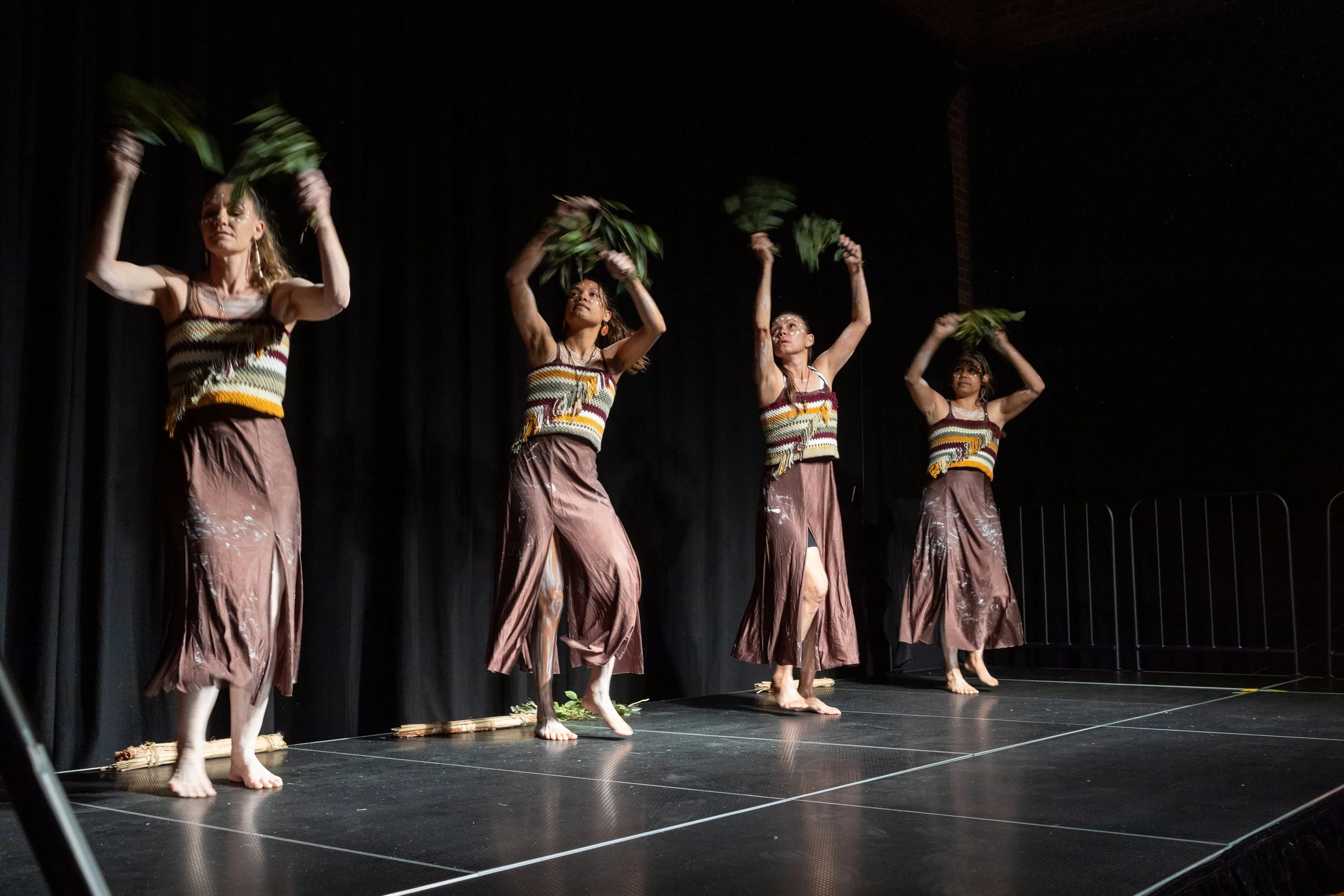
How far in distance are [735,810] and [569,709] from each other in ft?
7.34

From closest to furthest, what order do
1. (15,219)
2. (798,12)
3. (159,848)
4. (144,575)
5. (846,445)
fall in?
1. (159,848)
2. (15,219)
3. (144,575)
4. (798,12)
5. (846,445)

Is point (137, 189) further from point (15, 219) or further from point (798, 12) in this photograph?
point (798, 12)

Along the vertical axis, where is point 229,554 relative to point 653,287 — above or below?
below

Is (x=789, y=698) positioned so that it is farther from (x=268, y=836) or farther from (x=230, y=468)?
(x=268, y=836)

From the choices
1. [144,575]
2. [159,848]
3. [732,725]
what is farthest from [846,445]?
[159,848]

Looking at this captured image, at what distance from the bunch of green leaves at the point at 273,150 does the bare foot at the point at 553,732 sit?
2.04 metres

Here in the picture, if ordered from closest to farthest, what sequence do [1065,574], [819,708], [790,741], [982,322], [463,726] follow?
[790,741] < [463,726] < [819,708] < [982,322] < [1065,574]

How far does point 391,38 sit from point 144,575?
222cm

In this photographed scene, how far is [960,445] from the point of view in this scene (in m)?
5.85

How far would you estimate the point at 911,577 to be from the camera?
594cm

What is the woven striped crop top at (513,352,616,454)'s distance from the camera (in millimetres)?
4105

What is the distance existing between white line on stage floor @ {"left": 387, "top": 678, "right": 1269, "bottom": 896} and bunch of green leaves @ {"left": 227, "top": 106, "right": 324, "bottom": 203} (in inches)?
68.4

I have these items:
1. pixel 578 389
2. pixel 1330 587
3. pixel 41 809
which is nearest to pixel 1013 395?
pixel 1330 587

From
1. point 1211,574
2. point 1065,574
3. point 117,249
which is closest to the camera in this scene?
point 117,249
